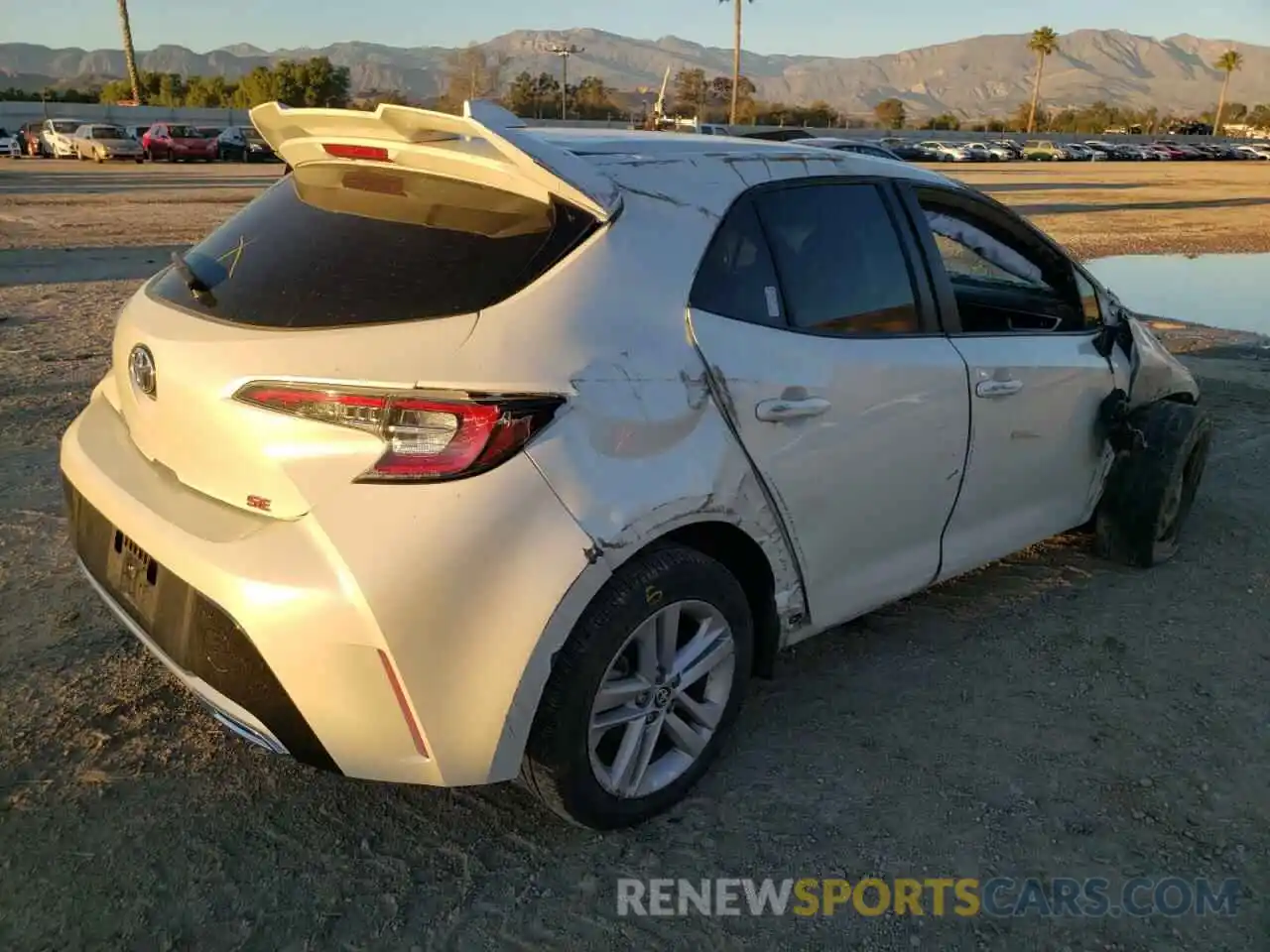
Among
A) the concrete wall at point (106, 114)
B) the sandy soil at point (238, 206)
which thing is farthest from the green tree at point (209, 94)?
the sandy soil at point (238, 206)

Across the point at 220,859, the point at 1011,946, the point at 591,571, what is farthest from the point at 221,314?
the point at 1011,946

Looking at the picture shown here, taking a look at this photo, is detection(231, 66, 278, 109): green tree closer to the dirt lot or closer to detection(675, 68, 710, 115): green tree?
detection(675, 68, 710, 115): green tree

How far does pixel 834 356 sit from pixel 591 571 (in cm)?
111

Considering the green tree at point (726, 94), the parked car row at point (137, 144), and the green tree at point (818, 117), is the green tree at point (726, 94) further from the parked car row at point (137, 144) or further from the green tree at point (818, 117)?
the parked car row at point (137, 144)

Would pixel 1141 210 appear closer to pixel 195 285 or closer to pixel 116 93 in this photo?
pixel 195 285

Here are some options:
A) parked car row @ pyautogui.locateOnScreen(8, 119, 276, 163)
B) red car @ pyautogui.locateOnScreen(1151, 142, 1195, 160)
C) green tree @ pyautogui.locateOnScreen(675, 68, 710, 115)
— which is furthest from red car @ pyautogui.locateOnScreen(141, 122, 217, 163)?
green tree @ pyautogui.locateOnScreen(675, 68, 710, 115)

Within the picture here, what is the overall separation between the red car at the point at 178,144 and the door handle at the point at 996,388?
135ft

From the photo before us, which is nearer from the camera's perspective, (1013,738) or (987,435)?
(1013,738)

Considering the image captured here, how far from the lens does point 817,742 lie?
328cm

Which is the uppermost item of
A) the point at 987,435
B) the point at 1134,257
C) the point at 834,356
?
the point at 834,356

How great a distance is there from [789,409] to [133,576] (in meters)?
1.77

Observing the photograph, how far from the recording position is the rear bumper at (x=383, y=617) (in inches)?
88.9

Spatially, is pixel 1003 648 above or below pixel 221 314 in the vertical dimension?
below

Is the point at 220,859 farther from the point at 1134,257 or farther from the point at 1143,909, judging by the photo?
the point at 1134,257
